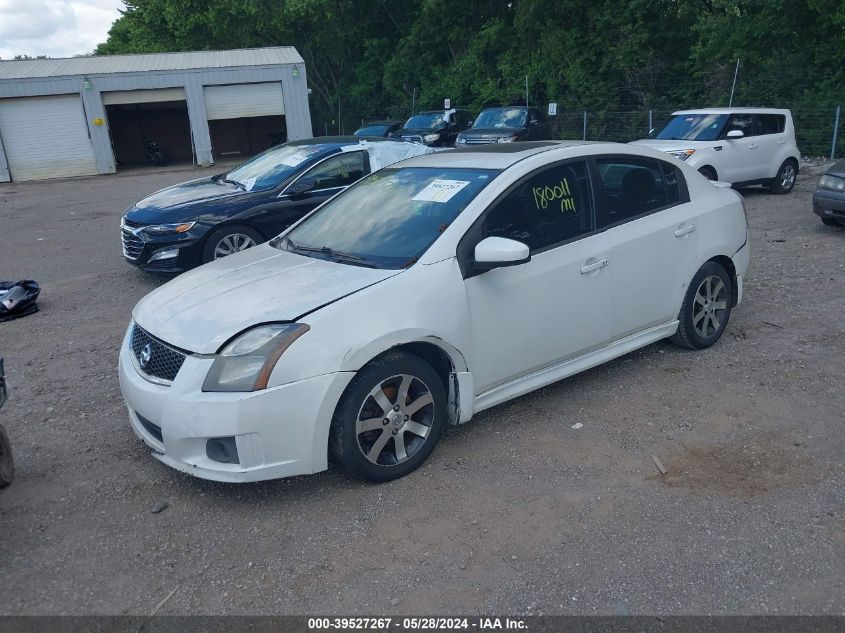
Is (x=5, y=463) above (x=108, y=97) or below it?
below

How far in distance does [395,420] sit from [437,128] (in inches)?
790

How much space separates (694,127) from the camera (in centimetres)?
1288

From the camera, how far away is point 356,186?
5.26 meters

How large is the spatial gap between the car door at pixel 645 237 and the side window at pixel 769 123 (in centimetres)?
918

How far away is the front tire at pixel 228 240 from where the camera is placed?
7977 millimetres

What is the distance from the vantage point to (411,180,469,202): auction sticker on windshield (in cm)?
438

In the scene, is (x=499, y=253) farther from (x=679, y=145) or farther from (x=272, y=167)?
(x=679, y=145)

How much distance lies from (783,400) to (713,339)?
0.95 meters

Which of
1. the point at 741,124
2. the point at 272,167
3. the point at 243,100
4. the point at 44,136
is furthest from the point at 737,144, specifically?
the point at 44,136

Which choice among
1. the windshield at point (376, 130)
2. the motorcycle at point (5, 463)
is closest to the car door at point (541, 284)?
the motorcycle at point (5, 463)

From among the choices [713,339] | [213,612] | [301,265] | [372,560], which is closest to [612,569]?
[372,560]

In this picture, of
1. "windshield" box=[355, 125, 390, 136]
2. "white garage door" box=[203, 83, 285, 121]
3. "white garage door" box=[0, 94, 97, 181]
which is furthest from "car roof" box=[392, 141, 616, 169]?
"white garage door" box=[0, 94, 97, 181]

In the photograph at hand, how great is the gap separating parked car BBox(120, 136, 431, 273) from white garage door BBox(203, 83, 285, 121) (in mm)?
20094

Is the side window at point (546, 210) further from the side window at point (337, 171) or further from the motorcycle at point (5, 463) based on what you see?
the side window at point (337, 171)
